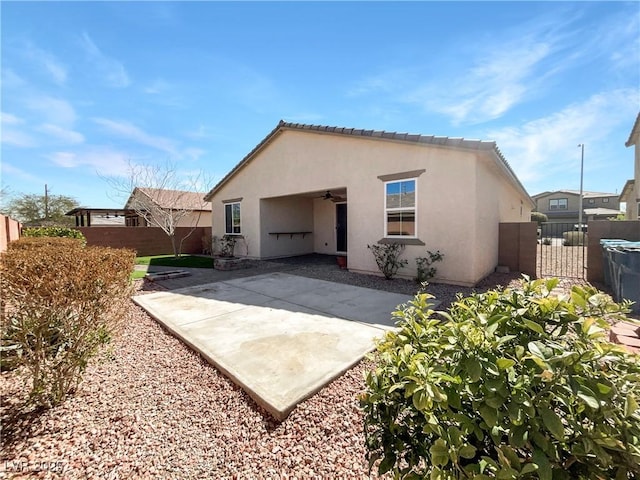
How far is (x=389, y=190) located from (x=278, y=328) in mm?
5910

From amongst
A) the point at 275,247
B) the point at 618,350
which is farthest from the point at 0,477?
the point at 275,247

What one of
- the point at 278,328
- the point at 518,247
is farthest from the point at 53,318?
the point at 518,247

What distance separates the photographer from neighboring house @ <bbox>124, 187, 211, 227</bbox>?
1600 centimetres

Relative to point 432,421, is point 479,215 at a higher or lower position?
higher

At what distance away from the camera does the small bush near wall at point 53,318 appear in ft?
8.57

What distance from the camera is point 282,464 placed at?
223 centimetres

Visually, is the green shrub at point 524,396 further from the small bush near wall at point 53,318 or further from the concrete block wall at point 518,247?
the concrete block wall at point 518,247

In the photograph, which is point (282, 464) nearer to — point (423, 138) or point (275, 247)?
point (423, 138)

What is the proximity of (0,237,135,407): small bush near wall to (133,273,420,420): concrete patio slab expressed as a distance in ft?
4.76

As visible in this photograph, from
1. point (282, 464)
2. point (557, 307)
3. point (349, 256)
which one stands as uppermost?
point (557, 307)

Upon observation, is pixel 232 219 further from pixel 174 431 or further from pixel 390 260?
pixel 174 431

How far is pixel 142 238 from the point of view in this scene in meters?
17.9

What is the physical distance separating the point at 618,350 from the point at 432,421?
784mm

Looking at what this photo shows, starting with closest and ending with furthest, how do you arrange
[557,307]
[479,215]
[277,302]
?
[557,307] < [277,302] < [479,215]
